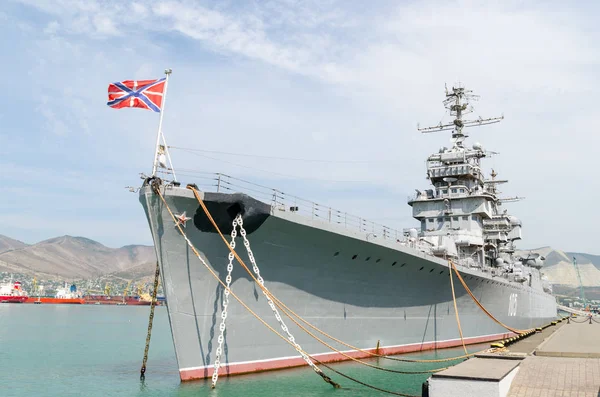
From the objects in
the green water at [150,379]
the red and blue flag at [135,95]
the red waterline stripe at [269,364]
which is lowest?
the green water at [150,379]

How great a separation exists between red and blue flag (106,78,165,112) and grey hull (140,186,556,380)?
190 cm

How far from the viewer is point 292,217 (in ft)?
38.9

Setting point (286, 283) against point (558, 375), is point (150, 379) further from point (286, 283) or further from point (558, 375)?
point (558, 375)

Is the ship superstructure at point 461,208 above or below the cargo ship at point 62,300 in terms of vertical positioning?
above

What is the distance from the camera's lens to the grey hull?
11141mm

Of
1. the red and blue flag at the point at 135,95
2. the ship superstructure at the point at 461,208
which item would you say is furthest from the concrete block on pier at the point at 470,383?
the ship superstructure at the point at 461,208

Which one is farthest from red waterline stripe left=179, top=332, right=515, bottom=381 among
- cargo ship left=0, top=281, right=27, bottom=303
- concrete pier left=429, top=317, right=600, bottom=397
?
cargo ship left=0, top=281, right=27, bottom=303

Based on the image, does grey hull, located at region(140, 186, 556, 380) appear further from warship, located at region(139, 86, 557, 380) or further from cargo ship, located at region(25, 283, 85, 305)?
cargo ship, located at region(25, 283, 85, 305)

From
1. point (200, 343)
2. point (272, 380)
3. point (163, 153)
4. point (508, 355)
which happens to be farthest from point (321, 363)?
point (163, 153)

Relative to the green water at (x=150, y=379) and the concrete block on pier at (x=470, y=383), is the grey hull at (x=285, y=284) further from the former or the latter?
the concrete block on pier at (x=470, y=383)

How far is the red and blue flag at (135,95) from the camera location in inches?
433

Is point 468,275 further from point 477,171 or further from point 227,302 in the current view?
point 227,302

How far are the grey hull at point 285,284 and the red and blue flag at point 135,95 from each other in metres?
1.90

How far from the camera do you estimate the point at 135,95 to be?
1104 cm
